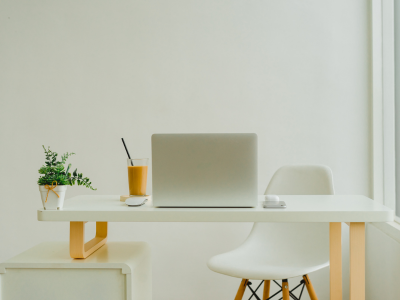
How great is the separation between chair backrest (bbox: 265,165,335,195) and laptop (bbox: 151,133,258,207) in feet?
2.48

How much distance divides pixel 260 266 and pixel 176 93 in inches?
47.3

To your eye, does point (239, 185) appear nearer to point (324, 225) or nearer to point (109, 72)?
point (324, 225)

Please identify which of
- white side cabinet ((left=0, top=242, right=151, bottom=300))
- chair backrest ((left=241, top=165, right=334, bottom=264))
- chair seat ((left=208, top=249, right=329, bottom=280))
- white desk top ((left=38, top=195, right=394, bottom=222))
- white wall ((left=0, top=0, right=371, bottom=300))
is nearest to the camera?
white desk top ((left=38, top=195, right=394, bottom=222))

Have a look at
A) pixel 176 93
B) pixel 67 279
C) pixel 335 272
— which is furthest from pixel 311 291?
pixel 176 93

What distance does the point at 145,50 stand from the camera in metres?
2.23

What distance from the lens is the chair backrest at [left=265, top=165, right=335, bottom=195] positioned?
1.62 m

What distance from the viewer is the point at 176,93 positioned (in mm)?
2221

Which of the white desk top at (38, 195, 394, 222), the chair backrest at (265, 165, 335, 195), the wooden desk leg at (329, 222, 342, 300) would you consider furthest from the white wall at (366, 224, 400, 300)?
the white desk top at (38, 195, 394, 222)

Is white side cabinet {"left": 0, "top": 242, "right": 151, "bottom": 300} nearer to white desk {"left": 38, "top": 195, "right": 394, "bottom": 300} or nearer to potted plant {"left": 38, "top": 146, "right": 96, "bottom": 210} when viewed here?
white desk {"left": 38, "top": 195, "right": 394, "bottom": 300}

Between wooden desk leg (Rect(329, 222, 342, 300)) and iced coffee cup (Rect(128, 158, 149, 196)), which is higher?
iced coffee cup (Rect(128, 158, 149, 196))

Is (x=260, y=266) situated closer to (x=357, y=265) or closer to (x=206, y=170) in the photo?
(x=357, y=265)

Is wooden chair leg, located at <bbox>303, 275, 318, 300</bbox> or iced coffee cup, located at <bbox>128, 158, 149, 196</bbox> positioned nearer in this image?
iced coffee cup, located at <bbox>128, 158, 149, 196</bbox>

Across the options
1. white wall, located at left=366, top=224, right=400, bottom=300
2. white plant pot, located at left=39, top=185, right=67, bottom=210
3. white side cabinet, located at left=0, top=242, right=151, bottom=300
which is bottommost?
white wall, located at left=366, top=224, right=400, bottom=300

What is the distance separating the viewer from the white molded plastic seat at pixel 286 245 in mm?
1375
